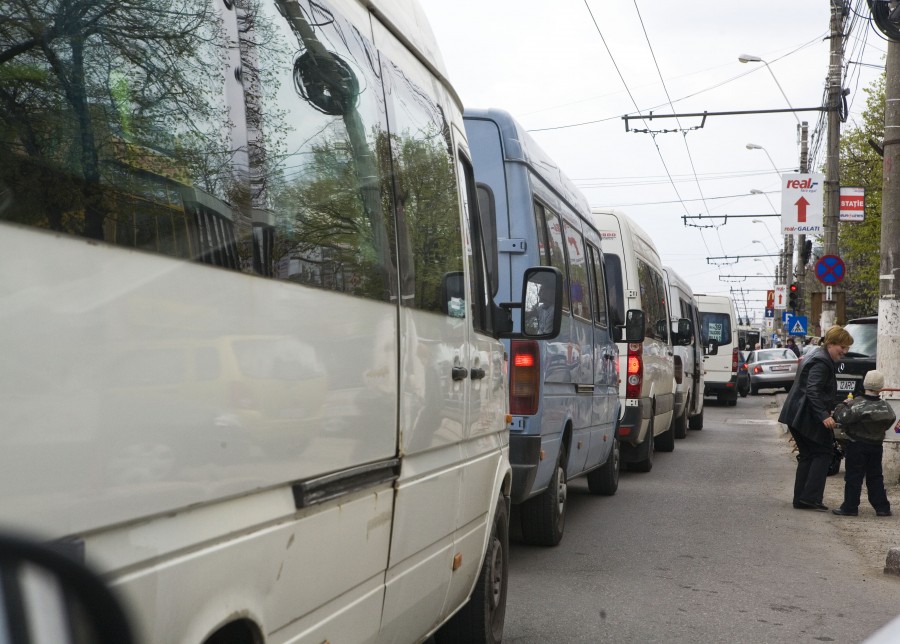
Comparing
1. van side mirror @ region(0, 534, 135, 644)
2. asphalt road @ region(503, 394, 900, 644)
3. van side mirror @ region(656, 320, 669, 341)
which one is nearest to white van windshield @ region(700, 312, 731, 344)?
van side mirror @ region(656, 320, 669, 341)

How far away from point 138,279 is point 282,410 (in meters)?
0.65

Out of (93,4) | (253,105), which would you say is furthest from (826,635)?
(93,4)

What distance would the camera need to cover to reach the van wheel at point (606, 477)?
11633 mm

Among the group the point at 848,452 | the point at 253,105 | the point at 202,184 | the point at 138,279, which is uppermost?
the point at 253,105

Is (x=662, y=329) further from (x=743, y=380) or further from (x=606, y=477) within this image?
(x=743, y=380)

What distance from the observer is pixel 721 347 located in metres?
31.3

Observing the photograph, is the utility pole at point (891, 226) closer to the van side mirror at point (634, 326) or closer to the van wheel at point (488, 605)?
the van side mirror at point (634, 326)

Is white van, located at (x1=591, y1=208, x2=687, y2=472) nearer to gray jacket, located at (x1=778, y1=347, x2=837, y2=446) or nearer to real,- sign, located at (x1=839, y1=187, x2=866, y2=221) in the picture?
gray jacket, located at (x1=778, y1=347, x2=837, y2=446)

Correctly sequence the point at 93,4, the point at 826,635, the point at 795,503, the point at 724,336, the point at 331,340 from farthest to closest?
the point at 724,336 → the point at 795,503 → the point at 826,635 → the point at 331,340 → the point at 93,4

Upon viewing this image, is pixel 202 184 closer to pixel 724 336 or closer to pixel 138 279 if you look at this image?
pixel 138 279

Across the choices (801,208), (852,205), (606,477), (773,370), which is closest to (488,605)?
(606,477)

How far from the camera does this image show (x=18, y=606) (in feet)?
3.66

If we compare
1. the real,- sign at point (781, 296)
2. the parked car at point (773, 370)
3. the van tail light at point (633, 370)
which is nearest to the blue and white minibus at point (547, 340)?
the van tail light at point (633, 370)

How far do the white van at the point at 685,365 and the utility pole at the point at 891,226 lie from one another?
4097mm
